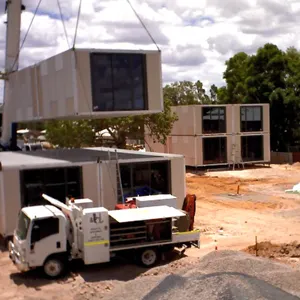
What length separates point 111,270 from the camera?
16906 millimetres

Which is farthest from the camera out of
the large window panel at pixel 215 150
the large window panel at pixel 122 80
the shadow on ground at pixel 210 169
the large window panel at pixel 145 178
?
the large window panel at pixel 215 150

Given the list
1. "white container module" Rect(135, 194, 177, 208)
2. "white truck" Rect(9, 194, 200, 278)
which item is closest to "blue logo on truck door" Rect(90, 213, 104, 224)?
"white truck" Rect(9, 194, 200, 278)

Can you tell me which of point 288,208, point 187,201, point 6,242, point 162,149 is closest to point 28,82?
point 6,242

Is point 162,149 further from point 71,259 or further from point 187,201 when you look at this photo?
point 71,259

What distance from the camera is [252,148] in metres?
49.7

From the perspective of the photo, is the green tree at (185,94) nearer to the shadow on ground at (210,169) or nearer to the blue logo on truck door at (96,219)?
the shadow on ground at (210,169)

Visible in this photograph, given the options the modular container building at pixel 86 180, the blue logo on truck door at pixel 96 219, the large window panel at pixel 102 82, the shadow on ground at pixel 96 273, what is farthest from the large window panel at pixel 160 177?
the blue logo on truck door at pixel 96 219

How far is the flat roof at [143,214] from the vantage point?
53.0ft

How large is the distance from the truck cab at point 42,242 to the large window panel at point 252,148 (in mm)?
34576

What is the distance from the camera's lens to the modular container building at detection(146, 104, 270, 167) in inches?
1822

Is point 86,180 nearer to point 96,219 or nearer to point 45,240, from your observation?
point 96,219

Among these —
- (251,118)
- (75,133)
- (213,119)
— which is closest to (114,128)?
(75,133)

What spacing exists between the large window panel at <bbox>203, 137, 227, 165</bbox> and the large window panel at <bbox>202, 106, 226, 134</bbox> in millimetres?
794

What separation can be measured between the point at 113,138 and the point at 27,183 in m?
23.0
